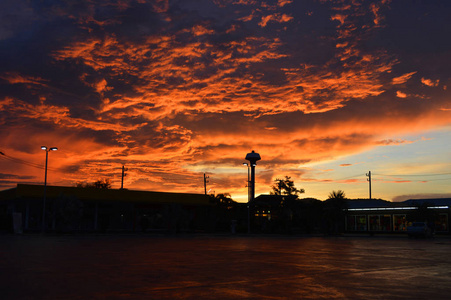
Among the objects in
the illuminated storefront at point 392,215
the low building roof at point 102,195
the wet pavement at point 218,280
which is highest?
the low building roof at point 102,195

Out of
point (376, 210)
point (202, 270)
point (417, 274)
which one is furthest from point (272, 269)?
point (376, 210)

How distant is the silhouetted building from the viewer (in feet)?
176

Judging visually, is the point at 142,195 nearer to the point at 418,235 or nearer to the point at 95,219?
the point at 95,219

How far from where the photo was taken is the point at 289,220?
206 feet

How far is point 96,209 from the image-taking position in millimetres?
67250

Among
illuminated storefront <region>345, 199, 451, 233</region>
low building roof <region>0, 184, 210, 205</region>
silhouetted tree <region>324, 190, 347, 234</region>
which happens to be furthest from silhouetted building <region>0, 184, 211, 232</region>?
illuminated storefront <region>345, 199, 451, 233</region>

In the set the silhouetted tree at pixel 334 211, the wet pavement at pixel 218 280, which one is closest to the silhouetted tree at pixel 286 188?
the silhouetted tree at pixel 334 211

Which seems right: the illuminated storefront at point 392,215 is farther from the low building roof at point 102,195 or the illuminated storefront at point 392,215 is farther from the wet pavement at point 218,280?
the wet pavement at point 218,280

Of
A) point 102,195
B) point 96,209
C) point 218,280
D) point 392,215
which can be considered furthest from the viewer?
point 392,215

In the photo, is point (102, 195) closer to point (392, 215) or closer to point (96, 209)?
point (96, 209)

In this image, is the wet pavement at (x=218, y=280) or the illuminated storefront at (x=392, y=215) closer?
the wet pavement at (x=218, y=280)

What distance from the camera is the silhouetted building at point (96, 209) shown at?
53.5 metres

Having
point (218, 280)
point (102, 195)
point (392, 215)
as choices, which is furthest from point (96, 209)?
point (218, 280)

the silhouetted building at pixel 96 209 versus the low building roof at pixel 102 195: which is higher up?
the low building roof at pixel 102 195
